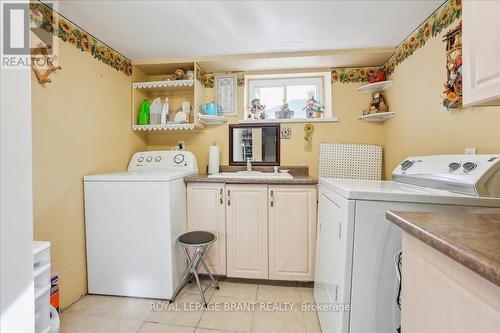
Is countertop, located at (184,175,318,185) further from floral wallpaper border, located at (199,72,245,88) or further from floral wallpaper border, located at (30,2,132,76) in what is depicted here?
floral wallpaper border, located at (30,2,132,76)

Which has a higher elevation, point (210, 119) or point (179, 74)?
point (179, 74)

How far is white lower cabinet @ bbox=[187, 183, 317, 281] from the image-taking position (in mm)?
1989

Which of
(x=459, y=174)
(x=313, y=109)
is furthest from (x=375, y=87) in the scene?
(x=459, y=174)

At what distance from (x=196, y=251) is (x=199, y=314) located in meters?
0.46

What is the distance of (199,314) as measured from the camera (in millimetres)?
1715

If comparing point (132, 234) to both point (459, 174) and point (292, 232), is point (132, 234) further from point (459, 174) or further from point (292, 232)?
point (459, 174)

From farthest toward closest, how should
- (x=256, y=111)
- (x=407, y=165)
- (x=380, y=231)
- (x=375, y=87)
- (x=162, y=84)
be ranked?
(x=256, y=111)
(x=162, y=84)
(x=375, y=87)
(x=407, y=165)
(x=380, y=231)

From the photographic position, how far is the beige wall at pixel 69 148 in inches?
60.6

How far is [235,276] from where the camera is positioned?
6.84 ft

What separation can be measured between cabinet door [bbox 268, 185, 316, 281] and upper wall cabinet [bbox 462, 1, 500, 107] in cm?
127

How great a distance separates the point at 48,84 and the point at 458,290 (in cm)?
233

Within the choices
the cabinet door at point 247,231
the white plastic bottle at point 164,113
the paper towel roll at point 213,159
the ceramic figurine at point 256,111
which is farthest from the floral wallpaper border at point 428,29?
the white plastic bottle at point 164,113

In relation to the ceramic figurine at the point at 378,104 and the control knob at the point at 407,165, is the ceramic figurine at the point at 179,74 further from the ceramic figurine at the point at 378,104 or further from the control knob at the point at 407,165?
the control knob at the point at 407,165

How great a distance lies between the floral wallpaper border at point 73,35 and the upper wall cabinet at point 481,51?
2.34 meters
